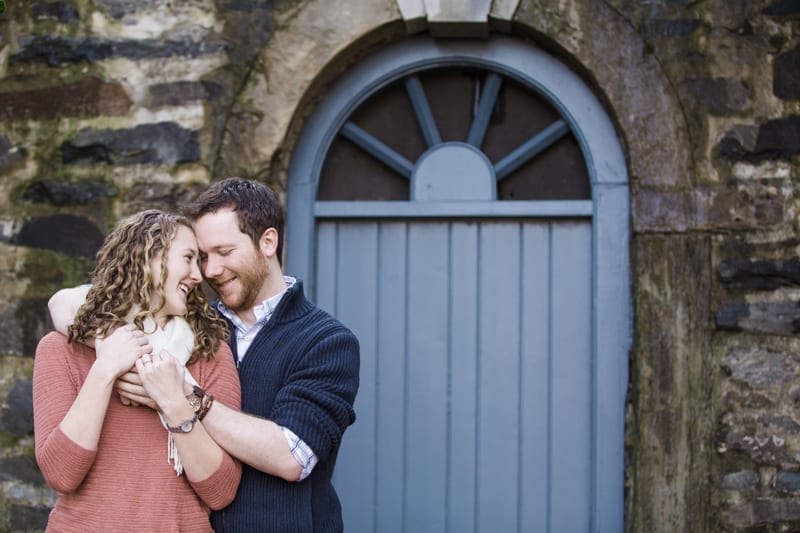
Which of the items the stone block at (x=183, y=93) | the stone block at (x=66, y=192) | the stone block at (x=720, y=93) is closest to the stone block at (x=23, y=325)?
the stone block at (x=66, y=192)

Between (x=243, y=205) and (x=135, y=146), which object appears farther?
(x=135, y=146)

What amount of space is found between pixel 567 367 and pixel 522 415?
10.4 inches

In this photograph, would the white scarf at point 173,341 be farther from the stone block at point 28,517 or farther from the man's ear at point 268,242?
the stone block at point 28,517

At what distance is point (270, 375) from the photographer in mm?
2086

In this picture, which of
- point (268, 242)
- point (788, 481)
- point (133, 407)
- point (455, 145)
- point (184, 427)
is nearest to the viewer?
point (184, 427)

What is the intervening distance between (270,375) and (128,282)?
16.6 inches

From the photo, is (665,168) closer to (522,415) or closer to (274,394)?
(522,415)

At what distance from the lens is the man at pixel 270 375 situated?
6.28ft

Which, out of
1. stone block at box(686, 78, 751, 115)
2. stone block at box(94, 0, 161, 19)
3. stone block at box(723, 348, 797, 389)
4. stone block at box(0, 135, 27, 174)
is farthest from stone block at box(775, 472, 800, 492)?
stone block at box(0, 135, 27, 174)

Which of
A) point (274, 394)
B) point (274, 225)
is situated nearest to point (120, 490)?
point (274, 394)

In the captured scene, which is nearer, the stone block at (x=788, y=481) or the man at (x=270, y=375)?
the man at (x=270, y=375)

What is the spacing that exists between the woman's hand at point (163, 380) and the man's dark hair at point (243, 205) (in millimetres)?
442

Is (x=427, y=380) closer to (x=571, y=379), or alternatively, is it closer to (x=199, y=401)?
(x=571, y=379)

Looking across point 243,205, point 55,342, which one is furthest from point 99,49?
point 55,342
